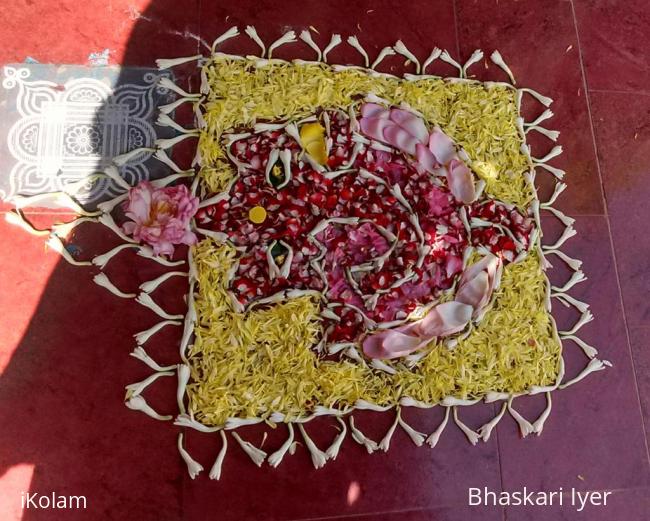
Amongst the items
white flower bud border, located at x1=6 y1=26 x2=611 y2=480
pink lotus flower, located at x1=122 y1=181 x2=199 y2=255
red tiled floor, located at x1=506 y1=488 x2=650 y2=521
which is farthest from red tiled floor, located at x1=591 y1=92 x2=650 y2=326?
pink lotus flower, located at x1=122 y1=181 x2=199 y2=255

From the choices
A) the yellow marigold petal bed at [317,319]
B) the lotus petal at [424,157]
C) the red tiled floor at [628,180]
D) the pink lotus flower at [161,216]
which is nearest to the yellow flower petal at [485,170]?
the yellow marigold petal bed at [317,319]

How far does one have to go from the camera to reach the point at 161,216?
3.94 ft

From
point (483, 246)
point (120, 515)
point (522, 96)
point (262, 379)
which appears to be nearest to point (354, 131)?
point (483, 246)

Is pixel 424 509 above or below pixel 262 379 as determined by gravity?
below

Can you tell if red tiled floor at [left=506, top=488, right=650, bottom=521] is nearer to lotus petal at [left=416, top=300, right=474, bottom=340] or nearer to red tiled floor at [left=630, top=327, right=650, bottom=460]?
red tiled floor at [left=630, top=327, right=650, bottom=460]

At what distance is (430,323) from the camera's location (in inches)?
49.2

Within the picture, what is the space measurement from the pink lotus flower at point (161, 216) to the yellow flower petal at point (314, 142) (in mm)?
293

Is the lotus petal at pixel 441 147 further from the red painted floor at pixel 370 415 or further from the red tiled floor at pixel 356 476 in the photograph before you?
the red tiled floor at pixel 356 476

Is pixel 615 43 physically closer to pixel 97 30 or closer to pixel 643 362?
pixel 643 362

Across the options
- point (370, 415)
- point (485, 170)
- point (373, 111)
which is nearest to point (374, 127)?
point (373, 111)

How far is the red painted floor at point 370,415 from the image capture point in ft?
3.75

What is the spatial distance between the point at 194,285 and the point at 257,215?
209 millimetres

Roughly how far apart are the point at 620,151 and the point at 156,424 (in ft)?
4.63

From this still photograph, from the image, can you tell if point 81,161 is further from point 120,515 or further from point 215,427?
point 120,515
